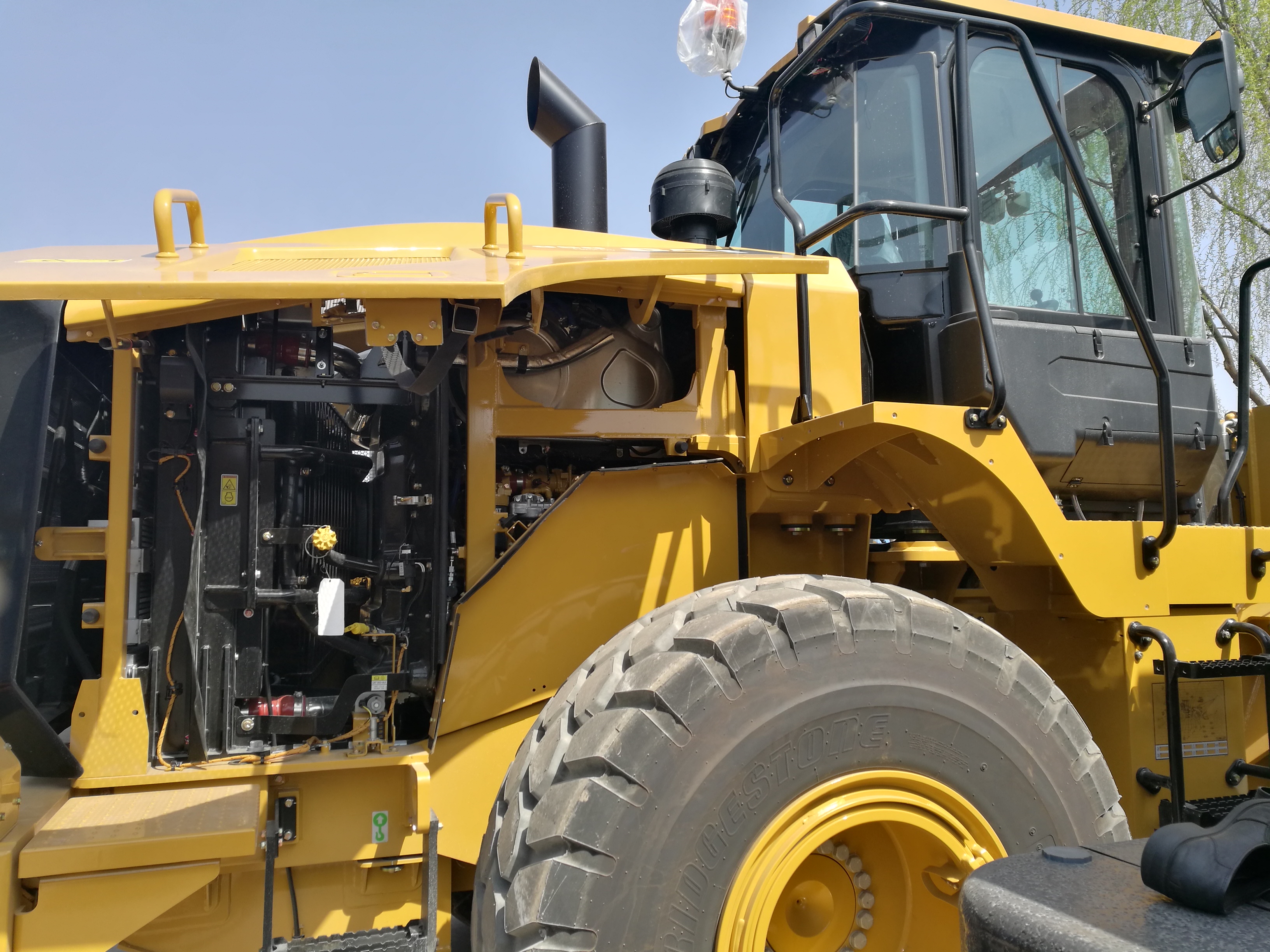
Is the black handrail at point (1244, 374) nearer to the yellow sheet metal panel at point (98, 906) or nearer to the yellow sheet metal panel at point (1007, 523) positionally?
the yellow sheet metal panel at point (1007, 523)

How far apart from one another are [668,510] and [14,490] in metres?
1.77

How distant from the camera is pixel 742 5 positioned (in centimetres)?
306

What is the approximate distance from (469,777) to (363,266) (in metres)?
1.47

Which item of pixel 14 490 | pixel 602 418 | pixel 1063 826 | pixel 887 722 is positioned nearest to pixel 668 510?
pixel 602 418

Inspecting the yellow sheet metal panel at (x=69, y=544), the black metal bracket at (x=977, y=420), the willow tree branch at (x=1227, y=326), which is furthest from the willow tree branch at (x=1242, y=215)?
the yellow sheet metal panel at (x=69, y=544)

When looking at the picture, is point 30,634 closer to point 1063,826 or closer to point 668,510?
point 668,510

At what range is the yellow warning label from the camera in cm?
288

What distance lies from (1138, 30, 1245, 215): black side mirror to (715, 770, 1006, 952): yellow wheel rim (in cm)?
227

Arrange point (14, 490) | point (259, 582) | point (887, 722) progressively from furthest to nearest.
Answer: point (259, 582) → point (14, 490) → point (887, 722)

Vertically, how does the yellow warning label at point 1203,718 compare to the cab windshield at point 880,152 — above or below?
below

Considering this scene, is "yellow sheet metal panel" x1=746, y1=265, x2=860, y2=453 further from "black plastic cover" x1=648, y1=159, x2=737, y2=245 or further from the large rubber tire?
the large rubber tire

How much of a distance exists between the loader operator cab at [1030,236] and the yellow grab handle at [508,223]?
52.1 inches

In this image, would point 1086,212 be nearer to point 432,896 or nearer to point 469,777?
point 469,777

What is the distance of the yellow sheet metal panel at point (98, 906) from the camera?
2.03 meters
